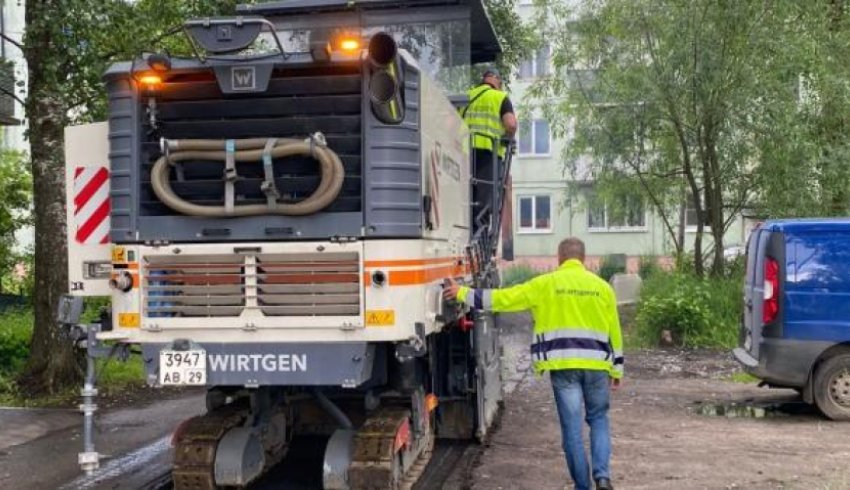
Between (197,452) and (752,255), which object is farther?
(752,255)

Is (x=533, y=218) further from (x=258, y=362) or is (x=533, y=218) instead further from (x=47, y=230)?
(x=258, y=362)

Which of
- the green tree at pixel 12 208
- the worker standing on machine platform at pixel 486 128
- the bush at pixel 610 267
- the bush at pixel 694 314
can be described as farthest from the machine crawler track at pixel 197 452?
the bush at pixel 610 267

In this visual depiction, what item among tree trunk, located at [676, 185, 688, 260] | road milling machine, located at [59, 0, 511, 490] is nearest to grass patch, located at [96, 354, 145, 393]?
Answer: road milling machine, located at [59, 0, 511, 490]

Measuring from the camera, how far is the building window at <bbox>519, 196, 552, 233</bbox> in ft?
117

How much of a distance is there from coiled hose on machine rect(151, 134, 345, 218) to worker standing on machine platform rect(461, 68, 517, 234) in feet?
9.30

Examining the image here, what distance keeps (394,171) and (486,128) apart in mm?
2868

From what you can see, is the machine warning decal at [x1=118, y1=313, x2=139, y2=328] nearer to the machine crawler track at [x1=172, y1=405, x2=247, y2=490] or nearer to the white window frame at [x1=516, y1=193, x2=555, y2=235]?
the machine crawler track at [x1=172, y1=405, x2=247, y2=490]

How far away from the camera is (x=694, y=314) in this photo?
48.9 feet

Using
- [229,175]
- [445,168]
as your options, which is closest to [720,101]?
[445,168]

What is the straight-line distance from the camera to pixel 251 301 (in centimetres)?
565

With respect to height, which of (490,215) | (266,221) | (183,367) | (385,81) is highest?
(385,81)

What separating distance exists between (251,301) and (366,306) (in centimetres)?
71

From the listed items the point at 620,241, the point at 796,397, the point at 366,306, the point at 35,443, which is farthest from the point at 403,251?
the point at 620,241

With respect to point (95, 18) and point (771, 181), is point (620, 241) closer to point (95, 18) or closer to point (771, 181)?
Answer: point (771, 181)
